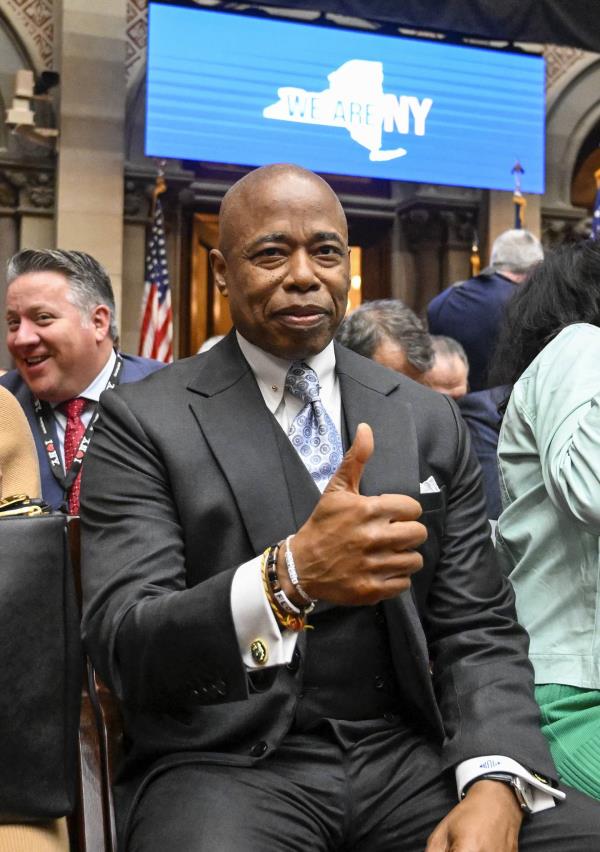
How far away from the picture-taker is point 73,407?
353cm

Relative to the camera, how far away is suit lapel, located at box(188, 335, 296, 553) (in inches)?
72.4

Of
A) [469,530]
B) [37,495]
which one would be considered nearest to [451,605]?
[469,530]

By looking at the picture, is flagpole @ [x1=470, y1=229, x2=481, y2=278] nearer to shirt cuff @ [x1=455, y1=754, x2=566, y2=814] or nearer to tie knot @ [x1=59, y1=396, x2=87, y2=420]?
tie knot @ [x1=59, y1=396, x2=87, y2=420]

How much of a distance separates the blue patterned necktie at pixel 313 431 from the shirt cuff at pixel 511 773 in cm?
57

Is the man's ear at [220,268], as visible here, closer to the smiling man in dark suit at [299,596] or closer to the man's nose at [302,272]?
the smiling man in dark suit at [299,596]

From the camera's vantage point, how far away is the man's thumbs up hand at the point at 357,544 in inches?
59.4

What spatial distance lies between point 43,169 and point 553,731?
6.56m

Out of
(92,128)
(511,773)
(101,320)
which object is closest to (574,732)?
(511,773)

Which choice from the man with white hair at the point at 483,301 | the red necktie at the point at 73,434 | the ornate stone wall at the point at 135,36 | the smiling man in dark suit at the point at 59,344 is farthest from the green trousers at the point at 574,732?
the ornate stone wall at the point at 135,36

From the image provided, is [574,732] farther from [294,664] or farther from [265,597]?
[265,597]

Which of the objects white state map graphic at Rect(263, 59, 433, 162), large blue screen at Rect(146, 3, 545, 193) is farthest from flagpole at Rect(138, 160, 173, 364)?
white state map graphic at Rect(263, 59, 433, 162)

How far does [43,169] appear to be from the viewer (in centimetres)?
754

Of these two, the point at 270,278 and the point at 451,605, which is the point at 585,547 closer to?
the point at 451,605

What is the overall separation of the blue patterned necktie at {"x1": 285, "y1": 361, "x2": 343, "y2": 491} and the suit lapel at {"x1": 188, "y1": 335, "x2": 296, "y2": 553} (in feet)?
0.19
